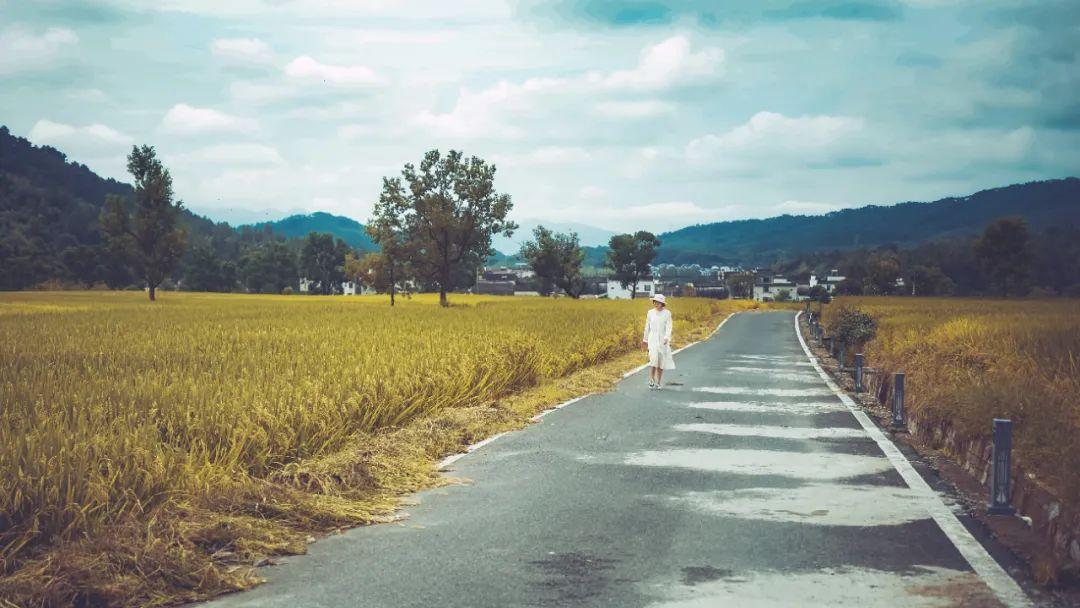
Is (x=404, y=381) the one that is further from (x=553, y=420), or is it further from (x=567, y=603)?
(x=567, y=603)

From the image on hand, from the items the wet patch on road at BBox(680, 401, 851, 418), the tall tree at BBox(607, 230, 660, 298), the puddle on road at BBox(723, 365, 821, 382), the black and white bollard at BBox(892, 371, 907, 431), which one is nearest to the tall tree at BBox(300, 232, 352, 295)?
the tall tree at BBox(607, 230, 660, 298)

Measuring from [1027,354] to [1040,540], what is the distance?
8232 mm

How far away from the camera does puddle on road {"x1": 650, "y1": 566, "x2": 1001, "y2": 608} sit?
15.9ft

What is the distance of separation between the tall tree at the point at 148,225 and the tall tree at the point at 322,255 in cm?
5693

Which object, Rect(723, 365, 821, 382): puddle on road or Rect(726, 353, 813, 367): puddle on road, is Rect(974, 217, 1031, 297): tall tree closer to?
Rect(726, 353, 813, 367): puddle on road

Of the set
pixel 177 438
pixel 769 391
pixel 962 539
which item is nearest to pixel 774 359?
pixel 769 391

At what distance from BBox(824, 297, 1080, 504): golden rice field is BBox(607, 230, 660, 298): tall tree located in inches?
5784

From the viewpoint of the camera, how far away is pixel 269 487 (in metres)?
6.90

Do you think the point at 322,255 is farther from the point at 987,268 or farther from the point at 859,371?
the point at 859,371

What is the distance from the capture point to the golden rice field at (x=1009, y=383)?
7645 mm

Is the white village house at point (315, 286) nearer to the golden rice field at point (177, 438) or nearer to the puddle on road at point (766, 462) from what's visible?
the golden rice field at point (177, 438)

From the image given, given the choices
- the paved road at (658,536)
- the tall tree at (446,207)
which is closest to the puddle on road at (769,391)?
the paved road at (658,536)

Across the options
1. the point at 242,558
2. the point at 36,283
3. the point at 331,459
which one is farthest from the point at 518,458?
the point at 36,283

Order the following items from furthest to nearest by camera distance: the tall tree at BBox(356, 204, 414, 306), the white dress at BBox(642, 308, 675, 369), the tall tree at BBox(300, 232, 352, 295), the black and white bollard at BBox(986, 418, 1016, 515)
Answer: the tall tree at BBox(300, 232, 352, 295)
the tall tree at BBox(356, 204, 414, 306)
the white dress at BBox(642, 308, 675, 369)
the black and white bollard at BBox(986, 418, 1016, 515)
